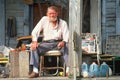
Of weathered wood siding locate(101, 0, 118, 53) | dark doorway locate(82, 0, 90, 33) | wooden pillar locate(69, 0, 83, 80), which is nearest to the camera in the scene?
wooden pillar locate(69, 0, 83, 80)

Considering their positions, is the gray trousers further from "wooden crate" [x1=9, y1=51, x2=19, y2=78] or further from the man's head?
the man's head

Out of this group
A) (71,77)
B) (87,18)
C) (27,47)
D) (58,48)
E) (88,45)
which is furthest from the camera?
(87,18)

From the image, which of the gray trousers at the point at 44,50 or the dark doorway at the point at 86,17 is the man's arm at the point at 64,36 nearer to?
the gray trousers at the point at 44,50

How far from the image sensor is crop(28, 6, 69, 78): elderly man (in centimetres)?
804

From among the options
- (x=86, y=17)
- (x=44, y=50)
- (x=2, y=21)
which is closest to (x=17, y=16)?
(x=2, y=21)

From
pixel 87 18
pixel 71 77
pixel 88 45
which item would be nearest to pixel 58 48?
pixel 71 77

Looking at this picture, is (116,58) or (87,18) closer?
(116,58)

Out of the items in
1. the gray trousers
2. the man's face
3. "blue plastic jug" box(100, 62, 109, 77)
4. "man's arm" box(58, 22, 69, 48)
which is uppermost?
the man's face

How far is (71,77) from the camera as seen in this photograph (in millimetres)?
7672

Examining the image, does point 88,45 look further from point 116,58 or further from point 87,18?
point 87,18

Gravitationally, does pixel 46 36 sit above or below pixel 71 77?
above

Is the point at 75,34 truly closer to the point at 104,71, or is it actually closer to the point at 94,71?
the point at 94,71

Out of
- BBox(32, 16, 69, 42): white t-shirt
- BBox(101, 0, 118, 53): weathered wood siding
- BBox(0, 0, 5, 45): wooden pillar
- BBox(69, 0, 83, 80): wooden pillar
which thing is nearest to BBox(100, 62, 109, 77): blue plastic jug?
BBox(69, 0, 83, 80): wooden pillar

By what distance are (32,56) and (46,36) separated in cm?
64
